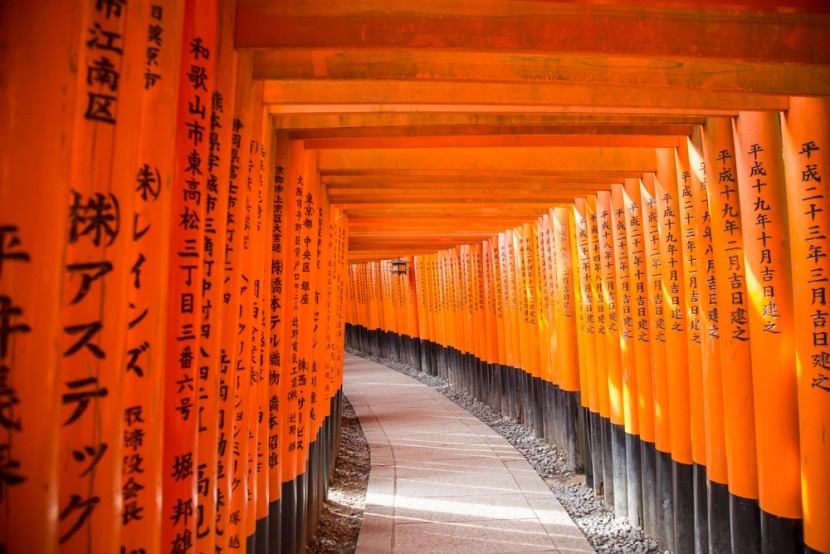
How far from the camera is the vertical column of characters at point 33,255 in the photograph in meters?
1.28

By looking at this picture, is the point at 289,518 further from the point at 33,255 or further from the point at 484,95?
the point at 33,255

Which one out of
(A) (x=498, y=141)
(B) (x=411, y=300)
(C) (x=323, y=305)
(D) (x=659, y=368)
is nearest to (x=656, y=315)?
(D) (x=659, y=368)

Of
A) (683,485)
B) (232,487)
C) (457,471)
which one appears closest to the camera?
(232,487)

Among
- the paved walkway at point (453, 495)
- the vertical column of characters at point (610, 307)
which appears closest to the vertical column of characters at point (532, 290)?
the paved walkway at point (453, 495)

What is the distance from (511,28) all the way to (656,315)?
3501 mm

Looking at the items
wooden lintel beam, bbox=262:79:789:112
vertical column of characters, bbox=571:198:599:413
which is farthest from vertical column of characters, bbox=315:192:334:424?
vertical column of characters, bbox=571:198:599:413

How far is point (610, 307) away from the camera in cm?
655

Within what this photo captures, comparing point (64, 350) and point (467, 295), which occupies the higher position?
point (467, 295)

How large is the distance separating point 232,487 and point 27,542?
1.90 metres

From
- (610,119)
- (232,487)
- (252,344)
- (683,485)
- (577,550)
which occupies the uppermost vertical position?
(610,119)

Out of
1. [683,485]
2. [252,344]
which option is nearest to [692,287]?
[683,485]

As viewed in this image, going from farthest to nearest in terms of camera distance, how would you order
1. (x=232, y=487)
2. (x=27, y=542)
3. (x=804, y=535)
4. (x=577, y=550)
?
(x=577, y=550), (x=804, y=535), (x=232, y=487), (x=27, y=542)

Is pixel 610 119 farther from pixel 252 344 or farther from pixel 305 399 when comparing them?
pixel 305 399

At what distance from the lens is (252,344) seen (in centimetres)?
356
